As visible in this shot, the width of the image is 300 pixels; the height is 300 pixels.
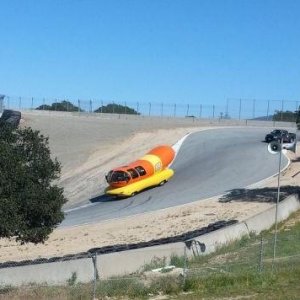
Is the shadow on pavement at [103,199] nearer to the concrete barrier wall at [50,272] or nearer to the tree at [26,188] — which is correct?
the concrete barrier wall at [50,272]

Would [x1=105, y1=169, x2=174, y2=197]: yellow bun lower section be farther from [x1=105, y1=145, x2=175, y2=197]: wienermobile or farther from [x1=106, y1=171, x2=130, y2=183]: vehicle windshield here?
[x1=106, y1=171, x2=130, y2=183]: vehicle windshield

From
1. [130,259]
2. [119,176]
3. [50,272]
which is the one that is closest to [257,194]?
[119,176]

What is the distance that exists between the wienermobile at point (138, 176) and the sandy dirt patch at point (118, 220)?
3.11 metres

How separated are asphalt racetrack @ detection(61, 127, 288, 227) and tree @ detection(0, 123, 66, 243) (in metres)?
21.4

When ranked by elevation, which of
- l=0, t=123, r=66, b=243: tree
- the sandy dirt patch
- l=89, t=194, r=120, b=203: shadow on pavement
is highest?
l=0, t=123, r=66, b=243: tree

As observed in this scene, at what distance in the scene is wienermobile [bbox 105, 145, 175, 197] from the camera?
52125 mm

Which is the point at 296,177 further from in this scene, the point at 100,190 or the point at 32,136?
the point at 32,136

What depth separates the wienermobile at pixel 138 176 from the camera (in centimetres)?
5212

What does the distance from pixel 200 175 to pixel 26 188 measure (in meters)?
39.1

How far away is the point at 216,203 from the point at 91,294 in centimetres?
3024

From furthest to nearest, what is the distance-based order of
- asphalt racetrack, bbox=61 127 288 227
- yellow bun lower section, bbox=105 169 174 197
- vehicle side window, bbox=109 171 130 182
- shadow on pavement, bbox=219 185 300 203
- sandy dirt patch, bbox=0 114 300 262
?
1. vehicle side window, bbox=109 171 130 182
2. yellow bun lower section, bbox=105 169 174 197
3. asphalt racetrack, bbox=61 127 288 227
4. shadow on pavement, bbox=219 185 300 203
5. sandy dirt patch, bbox=0 114 300 262

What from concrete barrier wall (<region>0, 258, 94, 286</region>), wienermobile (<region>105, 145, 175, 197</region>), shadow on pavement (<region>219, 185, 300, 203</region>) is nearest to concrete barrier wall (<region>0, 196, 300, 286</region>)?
concrete barrier wall (<region>0, 258, 94, 286</region>)

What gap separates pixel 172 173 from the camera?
57.3m

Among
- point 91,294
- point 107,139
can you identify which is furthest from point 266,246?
point 107,139
